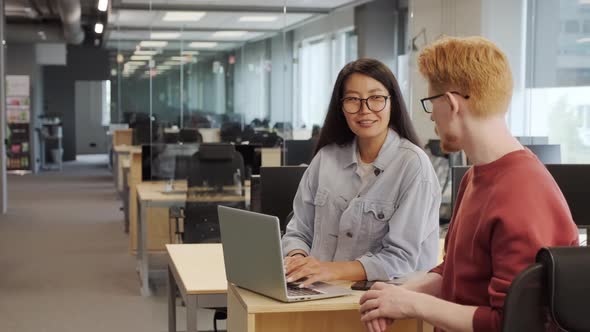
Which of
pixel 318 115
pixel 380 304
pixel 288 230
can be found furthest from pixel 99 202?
pixel 380 304

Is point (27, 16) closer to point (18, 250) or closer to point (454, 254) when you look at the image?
point (18, 250)

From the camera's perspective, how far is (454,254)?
1.98 meters

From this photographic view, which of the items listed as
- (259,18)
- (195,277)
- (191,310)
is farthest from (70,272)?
(191,310)

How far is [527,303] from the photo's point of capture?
1.75m

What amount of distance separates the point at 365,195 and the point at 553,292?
1.27 metres

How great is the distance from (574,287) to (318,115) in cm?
783

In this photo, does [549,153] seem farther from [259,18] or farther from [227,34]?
[227,34]

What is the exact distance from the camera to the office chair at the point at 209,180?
6746 millimetres

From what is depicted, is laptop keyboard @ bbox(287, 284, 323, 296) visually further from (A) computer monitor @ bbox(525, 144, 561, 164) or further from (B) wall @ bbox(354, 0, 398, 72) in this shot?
(B) wall @ bbox(354, 0, 398, 72)

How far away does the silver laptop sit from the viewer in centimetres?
249

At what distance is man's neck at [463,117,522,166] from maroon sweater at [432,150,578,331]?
0.06ft

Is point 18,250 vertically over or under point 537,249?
under

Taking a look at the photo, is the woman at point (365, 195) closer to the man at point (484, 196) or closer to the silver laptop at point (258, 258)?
the silver laptop at point (258, 258)

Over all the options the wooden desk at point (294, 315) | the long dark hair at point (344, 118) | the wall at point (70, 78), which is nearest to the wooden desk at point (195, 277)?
the wooden desk at point (294, 315)
